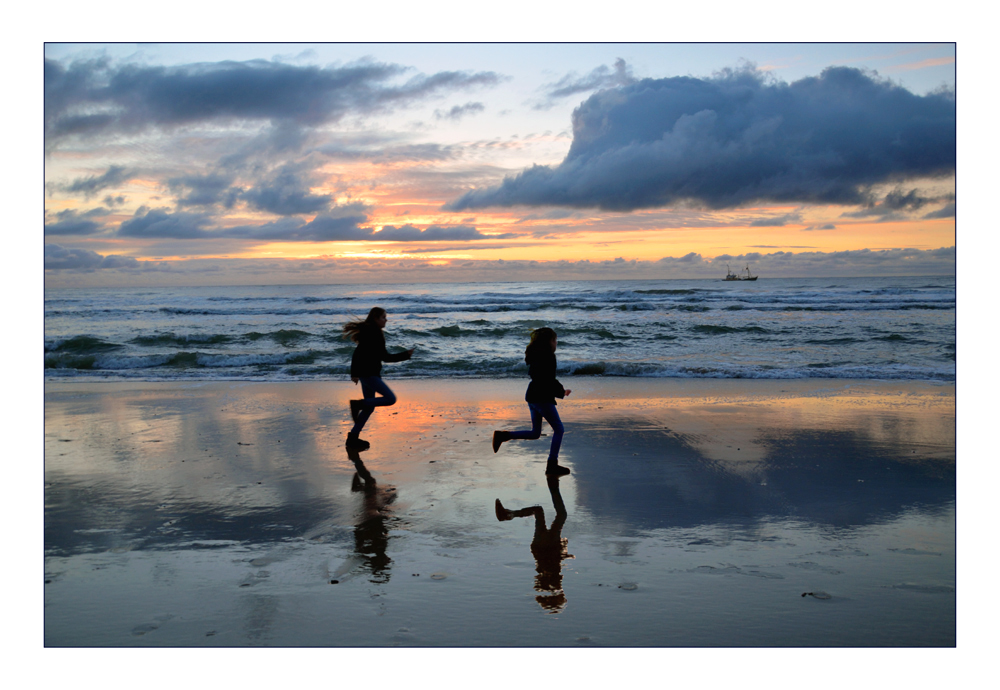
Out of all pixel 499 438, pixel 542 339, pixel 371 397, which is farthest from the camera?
pixel 371 397

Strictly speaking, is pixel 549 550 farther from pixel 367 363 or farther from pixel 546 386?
pixel 367 363

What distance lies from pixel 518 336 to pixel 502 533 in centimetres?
1999

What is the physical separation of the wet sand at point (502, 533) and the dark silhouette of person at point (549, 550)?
2cm

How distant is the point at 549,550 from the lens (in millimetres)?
4758

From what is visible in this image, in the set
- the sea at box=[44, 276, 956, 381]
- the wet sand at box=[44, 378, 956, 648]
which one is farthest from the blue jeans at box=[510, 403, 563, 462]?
the sea at box=[44, 276, 956, 381]

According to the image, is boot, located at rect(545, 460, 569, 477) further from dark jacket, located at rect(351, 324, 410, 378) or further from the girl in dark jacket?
dark jacket, located at rect(351, 324, 410, 378)

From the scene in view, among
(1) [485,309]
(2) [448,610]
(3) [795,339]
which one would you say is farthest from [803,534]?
(1) [485,309]

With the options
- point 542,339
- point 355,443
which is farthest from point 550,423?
point 355,443

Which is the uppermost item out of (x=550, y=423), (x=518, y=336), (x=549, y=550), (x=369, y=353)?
(x=518, y=336)

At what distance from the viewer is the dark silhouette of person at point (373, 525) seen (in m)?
4.52

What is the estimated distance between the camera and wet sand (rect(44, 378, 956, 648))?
376cm

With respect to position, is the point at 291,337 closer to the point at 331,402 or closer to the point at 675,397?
the point at 331,402

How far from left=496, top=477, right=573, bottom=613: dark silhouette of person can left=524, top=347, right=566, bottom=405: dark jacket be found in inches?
43.1

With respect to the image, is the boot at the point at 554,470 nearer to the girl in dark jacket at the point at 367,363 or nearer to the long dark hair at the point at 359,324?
the girl in dark jacket at the point at 367,363
